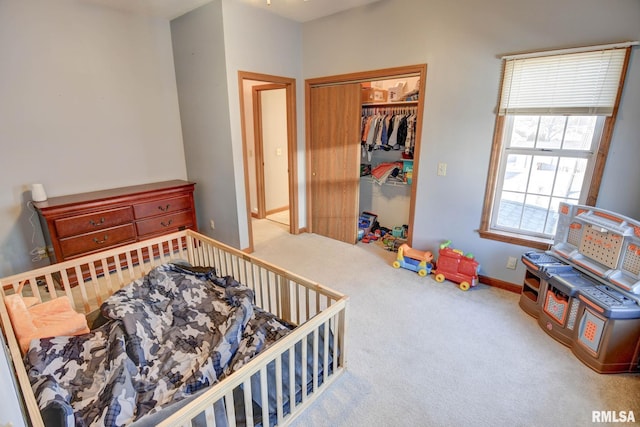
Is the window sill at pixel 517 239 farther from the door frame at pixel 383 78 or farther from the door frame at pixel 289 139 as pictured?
the door frame at pixel 289 139

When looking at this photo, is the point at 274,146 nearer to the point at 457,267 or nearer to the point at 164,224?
the point at 164,224

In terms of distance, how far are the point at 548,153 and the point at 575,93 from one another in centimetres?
48

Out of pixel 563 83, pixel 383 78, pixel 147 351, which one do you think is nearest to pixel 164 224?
pixel 147 351

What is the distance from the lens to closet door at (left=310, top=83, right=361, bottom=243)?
3.78m

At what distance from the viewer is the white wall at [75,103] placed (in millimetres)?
2838

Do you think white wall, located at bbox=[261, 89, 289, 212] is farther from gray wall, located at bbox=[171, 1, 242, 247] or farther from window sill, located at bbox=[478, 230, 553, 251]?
window sill, located at bbox=[478, 230, 553, 251]

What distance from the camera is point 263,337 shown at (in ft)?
5.95

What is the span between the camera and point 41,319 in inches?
74.2

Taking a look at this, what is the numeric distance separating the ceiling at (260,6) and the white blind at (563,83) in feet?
5.42

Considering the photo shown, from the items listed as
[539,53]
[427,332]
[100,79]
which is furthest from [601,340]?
[100,79]

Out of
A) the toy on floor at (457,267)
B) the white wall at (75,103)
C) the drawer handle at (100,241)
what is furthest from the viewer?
the drawer handle at (100,241)

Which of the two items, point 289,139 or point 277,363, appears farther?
point 289,139

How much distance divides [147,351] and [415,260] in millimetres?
2542

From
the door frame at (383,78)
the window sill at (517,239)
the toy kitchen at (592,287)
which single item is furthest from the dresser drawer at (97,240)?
the toy kitchen at (592,287)
